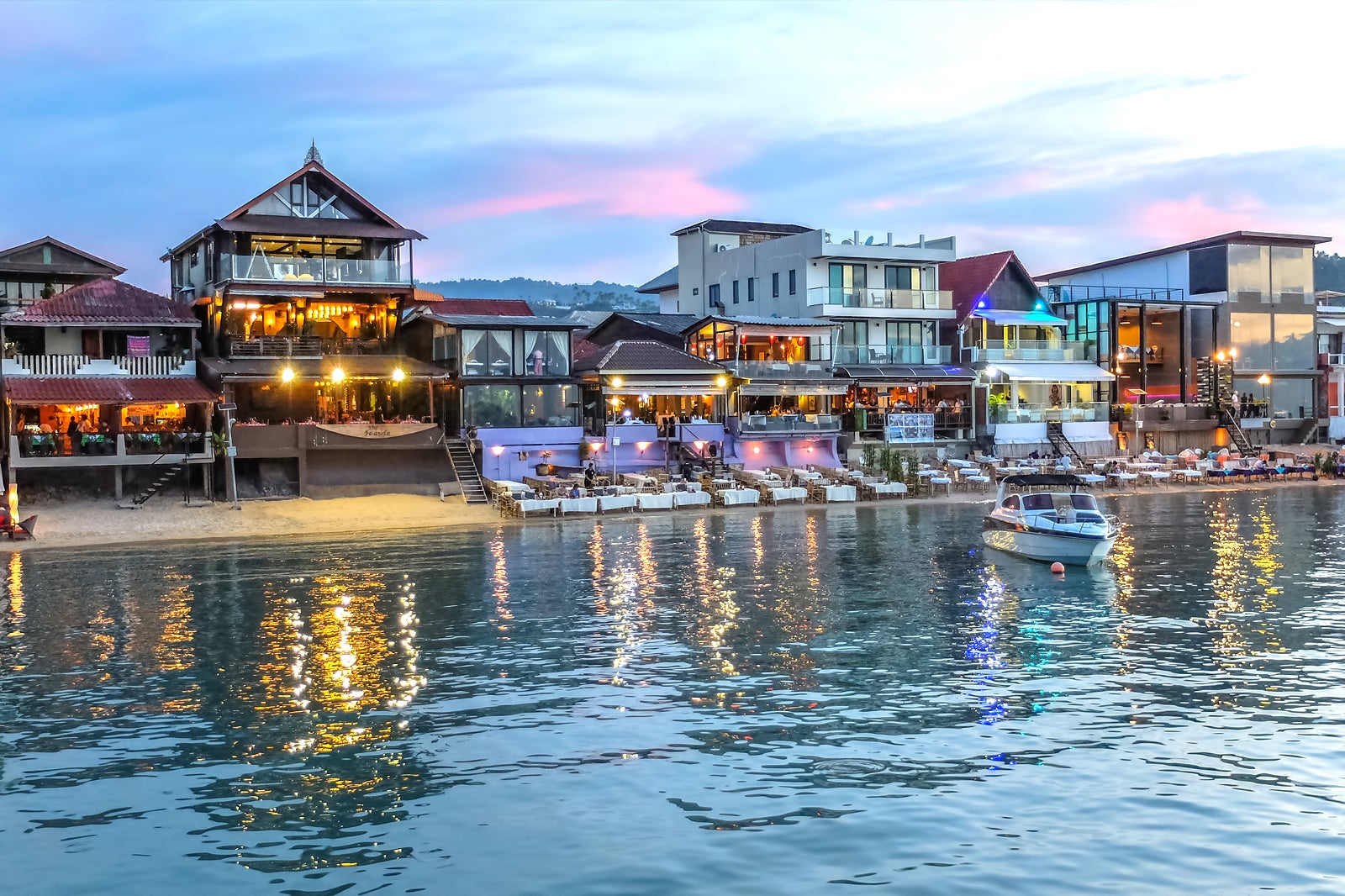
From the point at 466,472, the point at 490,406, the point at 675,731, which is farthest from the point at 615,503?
the point at 675,731

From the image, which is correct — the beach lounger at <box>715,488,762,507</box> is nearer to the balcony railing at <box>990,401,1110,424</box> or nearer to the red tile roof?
the balcony railing at <box>990,401,1110,424</box>

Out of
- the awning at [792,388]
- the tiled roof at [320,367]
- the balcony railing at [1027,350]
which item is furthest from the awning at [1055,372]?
the tiled roof at [320,367]

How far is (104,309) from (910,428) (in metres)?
38.2

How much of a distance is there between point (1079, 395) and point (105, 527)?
5228cm

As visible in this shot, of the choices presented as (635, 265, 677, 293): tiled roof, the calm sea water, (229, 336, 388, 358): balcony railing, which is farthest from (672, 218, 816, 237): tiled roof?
the calm sea water

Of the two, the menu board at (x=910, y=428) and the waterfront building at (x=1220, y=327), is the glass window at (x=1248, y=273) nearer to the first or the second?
the waterfront building at (x=1220, y=327)

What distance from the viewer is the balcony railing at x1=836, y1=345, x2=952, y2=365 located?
68.7 meters

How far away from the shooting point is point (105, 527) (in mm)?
45062

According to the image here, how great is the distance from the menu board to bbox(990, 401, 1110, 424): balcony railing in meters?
4.39

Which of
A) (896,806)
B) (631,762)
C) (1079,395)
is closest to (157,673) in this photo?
(631,762)

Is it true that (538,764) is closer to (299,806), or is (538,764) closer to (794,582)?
(299,806)

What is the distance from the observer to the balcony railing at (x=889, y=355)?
225 ft

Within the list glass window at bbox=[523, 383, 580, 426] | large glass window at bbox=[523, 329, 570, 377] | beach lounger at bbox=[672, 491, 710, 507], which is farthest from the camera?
large glass window at bbox=[523, 329, 570, 377]

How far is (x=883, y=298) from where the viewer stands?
69.5 m
